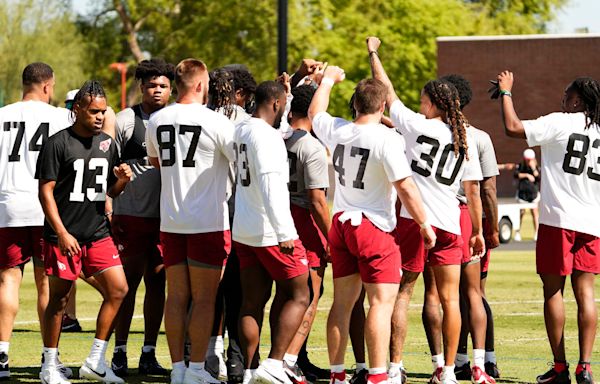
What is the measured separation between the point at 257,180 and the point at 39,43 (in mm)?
63632

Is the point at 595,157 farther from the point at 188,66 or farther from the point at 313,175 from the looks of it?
the point at 188,66

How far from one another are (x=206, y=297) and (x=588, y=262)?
289cm

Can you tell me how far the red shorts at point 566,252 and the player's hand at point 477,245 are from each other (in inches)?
16.4

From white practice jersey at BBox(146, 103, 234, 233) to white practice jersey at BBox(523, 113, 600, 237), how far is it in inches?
93.9

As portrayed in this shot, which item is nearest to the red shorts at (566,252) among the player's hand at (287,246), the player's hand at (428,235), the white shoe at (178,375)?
the player's hand at (428,235)

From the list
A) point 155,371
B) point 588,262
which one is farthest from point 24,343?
point 588,262

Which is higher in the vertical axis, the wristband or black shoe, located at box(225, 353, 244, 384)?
the wristband

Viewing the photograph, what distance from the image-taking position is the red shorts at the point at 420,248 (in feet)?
31.4

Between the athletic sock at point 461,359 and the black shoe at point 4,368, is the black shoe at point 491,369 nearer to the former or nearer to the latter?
the athletic sock at point 461,359

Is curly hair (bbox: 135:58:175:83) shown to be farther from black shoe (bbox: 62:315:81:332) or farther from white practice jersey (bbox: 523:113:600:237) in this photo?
black shoe (bbox: 62:315:81:332)

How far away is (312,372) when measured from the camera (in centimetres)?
1045

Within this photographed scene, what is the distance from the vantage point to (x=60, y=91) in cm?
7125

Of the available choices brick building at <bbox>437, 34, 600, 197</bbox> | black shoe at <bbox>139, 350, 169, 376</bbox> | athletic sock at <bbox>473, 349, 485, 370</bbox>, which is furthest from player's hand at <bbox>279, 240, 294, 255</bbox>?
brick building at <bbox>437, 34, 600, 197</bbox>

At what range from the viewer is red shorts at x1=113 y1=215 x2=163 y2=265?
34.7ft
